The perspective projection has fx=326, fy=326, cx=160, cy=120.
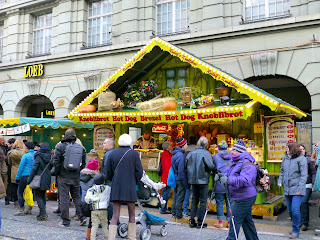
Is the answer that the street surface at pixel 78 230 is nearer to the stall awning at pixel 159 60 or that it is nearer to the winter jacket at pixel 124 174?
the winter jacket at pixel 124 174

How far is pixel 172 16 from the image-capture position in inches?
559

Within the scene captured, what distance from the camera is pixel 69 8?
16406 millimetres

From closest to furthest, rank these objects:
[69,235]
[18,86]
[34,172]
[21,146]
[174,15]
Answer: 1. [69,235]
2. [34,172]
3. [21,146]
4. [174,15]
5. [18,86]

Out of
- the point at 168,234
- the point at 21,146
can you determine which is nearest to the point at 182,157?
the point at 168,234

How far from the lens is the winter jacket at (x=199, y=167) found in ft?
21.9

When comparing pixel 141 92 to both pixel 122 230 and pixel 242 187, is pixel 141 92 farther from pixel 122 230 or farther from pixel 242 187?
pixel 242 187

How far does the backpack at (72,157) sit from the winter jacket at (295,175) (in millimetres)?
4271

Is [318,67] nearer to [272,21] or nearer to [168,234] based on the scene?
[272,21]

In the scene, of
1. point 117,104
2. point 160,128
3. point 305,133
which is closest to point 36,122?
point 117,104

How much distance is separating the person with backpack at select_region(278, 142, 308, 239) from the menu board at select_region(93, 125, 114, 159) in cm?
653

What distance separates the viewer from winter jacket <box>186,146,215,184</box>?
6676 mm

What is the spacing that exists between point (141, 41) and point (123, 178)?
9.74 m

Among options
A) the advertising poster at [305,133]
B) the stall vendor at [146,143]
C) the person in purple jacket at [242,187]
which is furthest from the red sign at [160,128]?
the person in purple jacket at [242,187]

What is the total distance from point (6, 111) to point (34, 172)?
12.3 meters
